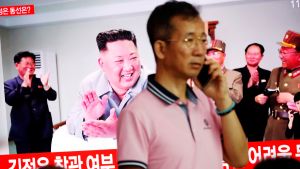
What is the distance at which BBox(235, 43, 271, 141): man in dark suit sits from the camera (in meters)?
2.86

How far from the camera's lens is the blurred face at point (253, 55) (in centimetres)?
286

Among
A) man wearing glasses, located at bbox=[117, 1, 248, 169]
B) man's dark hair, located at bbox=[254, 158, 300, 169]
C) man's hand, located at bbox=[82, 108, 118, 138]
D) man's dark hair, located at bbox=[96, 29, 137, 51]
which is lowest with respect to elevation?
man's hand, located at bbox=[82, 108, 118, 138]

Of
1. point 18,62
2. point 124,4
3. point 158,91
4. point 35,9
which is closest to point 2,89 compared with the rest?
point 18,62

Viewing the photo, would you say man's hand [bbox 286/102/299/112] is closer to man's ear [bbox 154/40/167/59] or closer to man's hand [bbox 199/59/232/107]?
man's hand [bbox 199/59/232/107]

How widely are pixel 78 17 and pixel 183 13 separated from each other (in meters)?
2.02

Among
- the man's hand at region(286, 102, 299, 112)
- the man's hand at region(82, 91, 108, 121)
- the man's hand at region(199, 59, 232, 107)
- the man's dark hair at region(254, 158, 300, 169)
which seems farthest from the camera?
the man's hand at region(82, 91, 108, 121)

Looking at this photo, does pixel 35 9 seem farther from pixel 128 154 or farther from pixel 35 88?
pixel 128 154

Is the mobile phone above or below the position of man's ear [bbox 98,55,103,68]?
below

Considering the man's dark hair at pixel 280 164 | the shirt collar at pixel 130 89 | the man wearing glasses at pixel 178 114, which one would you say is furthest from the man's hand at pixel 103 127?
the man's dark hair at pixel 280 164

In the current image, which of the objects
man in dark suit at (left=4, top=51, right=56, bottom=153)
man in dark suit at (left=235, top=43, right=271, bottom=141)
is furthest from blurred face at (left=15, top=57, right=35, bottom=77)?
man in dark suit at (left=235, top=43, right=271, bottom=141)

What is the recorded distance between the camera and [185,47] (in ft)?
3.59

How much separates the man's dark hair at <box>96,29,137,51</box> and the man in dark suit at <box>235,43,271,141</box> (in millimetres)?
804

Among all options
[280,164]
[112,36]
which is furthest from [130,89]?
[280,164]

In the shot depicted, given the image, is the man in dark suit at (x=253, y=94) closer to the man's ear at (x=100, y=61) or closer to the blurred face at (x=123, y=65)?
the blurred face at (x=123, y=65)
